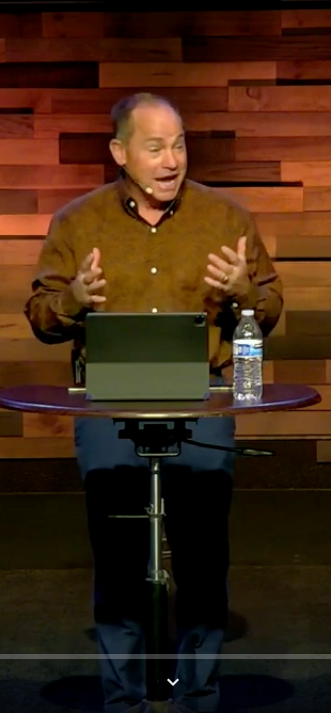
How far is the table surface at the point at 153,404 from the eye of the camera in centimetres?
266

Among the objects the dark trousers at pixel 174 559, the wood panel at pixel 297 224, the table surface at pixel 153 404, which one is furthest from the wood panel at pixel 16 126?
the table surface at pixel 153 404

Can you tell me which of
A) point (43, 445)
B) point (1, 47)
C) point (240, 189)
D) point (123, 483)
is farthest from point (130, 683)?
point (1, 47)

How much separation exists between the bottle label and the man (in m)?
0.15

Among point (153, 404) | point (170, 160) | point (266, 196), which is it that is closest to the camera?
point (153, 404)

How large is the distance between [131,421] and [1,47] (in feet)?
7.54

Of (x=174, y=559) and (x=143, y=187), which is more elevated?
(x=143, y=187)

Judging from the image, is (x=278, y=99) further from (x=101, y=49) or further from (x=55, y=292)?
(x=55, y=292)

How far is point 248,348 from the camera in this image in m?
3.04

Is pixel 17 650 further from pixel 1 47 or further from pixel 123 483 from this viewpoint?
pixel 1 47

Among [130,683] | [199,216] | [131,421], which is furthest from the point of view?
[199,216]

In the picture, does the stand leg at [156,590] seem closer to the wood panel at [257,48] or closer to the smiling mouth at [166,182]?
the smiling mouth at [166,182]

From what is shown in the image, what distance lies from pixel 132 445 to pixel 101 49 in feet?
6.49

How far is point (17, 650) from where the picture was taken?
4.00 metres

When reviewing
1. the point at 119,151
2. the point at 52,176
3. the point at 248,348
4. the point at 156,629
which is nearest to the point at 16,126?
the point at 52,176
